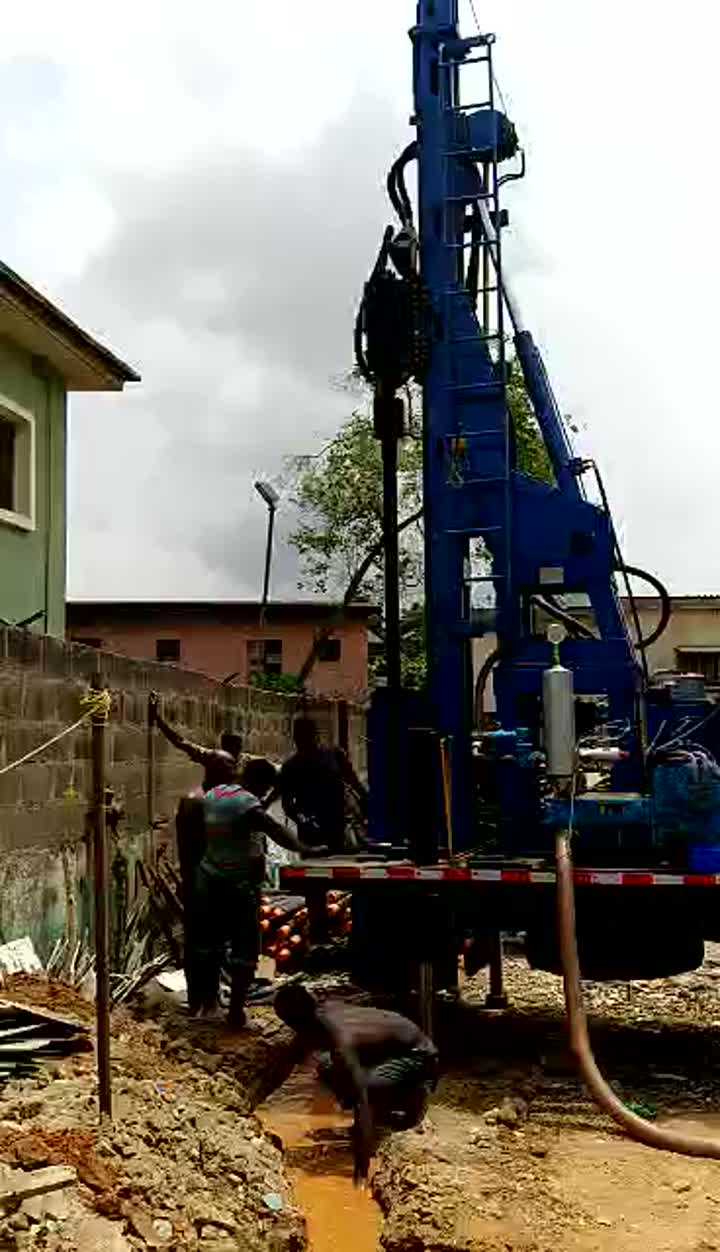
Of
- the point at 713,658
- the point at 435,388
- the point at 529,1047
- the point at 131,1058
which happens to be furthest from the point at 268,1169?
the point at 713,658

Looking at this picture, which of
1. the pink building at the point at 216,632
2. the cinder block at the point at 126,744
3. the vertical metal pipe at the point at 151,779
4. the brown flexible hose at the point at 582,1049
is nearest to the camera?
the brown flexible hose at the point at 582,1049

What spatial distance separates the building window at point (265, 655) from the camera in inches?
1548

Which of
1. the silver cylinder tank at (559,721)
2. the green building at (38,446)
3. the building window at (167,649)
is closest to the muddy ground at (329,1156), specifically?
the silver cylinder tank at (559,721)

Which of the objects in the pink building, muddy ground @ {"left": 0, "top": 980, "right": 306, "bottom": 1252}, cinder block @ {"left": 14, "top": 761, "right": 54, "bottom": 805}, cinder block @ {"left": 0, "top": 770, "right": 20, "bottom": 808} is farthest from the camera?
the pink building

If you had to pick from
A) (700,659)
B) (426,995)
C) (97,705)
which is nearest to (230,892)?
(426,995)

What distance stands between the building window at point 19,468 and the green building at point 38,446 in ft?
0.03

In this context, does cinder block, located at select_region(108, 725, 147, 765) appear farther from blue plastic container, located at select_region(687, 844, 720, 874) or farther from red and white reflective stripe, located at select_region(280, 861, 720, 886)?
blue plastic container, located at select_region(687, 844, 720, 874)

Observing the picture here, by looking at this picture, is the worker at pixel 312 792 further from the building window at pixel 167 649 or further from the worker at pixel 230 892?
the building window at pixel 167 649

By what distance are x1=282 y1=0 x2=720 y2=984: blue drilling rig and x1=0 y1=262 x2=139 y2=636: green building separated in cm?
485

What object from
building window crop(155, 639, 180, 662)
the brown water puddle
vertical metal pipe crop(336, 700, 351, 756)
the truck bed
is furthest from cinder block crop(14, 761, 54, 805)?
building window crop(155, 639, 180, 662)

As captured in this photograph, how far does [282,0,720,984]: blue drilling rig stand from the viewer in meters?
9.06

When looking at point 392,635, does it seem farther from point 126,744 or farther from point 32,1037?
point 32,1037

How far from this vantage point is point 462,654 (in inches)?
395

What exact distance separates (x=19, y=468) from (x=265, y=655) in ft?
80.0
